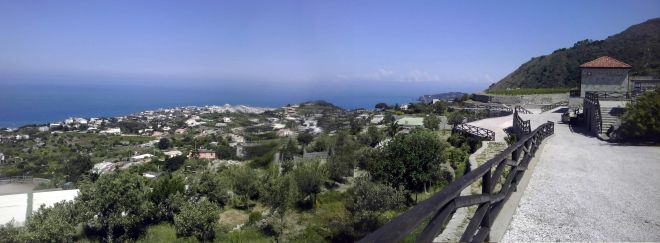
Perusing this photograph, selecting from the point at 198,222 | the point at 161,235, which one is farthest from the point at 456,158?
the point at 161,235

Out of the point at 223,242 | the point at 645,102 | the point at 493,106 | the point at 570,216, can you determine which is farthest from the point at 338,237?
the point at 493,106

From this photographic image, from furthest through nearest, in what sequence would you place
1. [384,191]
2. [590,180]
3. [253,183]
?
1. [253,183]
2. [384,191]
3. [590,180]

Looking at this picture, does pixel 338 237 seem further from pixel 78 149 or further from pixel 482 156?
pixel 78 149

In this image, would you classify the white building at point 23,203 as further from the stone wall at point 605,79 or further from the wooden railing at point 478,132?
the stone wall at point 605,79

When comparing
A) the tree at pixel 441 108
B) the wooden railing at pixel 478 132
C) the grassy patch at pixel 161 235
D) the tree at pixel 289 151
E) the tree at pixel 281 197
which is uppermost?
the tree at pixel 441 108

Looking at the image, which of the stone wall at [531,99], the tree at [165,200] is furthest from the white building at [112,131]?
the stone wall at [531,99]
